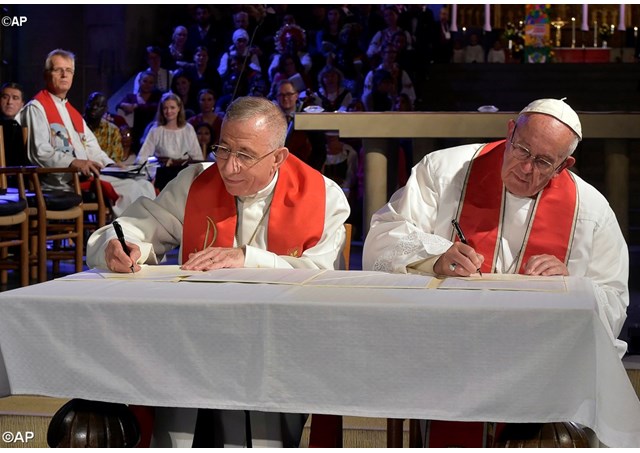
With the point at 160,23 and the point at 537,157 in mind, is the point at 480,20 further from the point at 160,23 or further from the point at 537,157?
the point at 537,157

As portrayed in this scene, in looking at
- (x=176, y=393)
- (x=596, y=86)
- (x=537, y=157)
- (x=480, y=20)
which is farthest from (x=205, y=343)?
(x=480, y=20)

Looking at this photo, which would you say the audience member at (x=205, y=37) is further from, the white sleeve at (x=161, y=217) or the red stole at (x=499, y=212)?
the red stole at (x=499, y=212)

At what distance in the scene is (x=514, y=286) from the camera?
112 inches

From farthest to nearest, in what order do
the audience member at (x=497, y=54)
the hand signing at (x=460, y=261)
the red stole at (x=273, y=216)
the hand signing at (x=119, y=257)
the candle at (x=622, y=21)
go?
the candle at (x=622, y=21) < the audience member at (x=497, y=54) < the red stole at (x=273, y=216) < the hand signing at (x=119, y=257) < the hand signing at (x=460, y=261)

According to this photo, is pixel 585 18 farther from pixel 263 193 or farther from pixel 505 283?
pixel 505 283

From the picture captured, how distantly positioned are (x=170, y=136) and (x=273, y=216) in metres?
6.30

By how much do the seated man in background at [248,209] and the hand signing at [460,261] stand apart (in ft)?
1.99

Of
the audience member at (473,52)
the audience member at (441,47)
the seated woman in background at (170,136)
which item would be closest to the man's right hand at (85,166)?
the seated woman in background at (170,136)

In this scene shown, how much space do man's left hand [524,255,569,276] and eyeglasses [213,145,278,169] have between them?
949 mm

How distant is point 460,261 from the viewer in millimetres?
3041

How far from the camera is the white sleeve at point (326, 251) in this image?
339cm

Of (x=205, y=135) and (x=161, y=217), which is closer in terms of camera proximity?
(x=161, y=217)

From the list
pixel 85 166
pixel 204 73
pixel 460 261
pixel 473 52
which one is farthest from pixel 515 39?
pixel 460 261

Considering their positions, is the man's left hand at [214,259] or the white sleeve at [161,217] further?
the white sleeve at [161,217]
